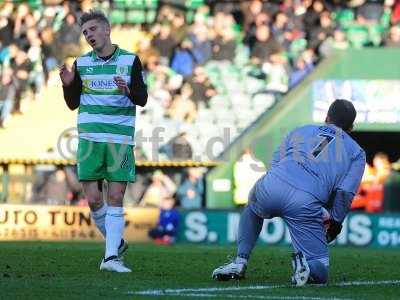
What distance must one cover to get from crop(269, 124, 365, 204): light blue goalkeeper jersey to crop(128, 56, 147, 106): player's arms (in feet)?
5.32

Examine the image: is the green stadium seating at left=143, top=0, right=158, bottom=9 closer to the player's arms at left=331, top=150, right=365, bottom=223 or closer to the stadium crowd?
the stadium crowd

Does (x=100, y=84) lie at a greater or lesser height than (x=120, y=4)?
lesser

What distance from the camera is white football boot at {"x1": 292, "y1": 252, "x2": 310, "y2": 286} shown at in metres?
9.02

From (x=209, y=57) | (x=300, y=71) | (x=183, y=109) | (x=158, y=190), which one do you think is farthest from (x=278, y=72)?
(x=158, y=190)

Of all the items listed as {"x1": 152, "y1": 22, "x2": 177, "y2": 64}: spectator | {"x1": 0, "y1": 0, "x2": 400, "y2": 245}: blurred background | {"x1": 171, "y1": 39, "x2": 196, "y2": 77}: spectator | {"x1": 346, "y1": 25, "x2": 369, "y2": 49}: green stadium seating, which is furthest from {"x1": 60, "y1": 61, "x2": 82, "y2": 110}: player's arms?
{"x1": 346, "y1": 25, "x2": 369, "y2": 49}: green stadium seating

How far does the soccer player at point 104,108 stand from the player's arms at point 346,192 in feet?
6.92

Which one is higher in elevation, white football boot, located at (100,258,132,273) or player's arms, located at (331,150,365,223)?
player's arms, located at (331,150,365,223)

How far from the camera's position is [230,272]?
944 cm

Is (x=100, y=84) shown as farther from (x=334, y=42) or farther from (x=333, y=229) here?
(x=334, y=42)

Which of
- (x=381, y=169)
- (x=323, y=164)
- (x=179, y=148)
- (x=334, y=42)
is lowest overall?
(x=323, y=164)

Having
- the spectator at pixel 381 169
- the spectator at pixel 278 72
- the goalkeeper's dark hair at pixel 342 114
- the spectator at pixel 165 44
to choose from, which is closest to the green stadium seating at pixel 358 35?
the spectator at pixel 278 72

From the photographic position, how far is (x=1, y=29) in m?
26.0

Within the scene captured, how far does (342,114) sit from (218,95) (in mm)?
14555

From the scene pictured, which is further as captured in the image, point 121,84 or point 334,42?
point 334,42
